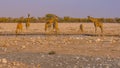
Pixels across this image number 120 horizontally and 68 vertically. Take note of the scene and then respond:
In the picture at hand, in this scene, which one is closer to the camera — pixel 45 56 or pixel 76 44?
pixel 45 56

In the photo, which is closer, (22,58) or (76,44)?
(22,58)

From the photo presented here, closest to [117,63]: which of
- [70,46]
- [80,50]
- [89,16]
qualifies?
[80,50]

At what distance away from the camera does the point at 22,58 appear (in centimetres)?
2084

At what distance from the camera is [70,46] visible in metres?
27.0

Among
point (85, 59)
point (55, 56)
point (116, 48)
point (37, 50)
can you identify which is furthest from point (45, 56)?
point (116, 48)

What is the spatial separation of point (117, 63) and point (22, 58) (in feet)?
14.2

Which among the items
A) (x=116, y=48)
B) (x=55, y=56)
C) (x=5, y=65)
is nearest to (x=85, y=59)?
(x=55, y=56)

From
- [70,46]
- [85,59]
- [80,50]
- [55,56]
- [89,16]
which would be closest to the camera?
Answer: [85,59]

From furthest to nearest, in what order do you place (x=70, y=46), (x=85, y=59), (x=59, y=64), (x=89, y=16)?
(x=89, y=16)
(x=70, y=46)
(x=85, y=59)
(x=59, y=64)

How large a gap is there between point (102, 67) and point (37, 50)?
25.6 feet

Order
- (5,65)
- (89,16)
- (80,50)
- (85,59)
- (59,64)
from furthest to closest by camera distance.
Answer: (89,16) < (80,50) < (85,59) < (59,64) < (5,65)

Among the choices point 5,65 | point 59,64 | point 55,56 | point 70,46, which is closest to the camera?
point 5,65

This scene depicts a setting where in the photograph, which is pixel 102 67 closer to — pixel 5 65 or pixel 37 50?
pixel 5 65

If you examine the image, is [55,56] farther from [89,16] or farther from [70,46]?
[89,16]
